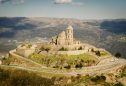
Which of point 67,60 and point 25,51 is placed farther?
point 25,51

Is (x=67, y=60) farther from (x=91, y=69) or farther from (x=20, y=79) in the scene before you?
(x=20, y=79)

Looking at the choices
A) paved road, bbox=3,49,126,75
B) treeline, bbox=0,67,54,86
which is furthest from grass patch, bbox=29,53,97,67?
treeline, bbox=0,67,54,86

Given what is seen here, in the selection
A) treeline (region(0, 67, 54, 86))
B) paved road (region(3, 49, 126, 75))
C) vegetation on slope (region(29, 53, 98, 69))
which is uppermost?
vegetation on slope (region(29, 53, 98, 69))

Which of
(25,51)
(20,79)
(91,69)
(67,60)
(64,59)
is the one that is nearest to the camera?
(20,79)

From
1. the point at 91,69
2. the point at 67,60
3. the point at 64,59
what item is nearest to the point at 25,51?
the point at 64,59

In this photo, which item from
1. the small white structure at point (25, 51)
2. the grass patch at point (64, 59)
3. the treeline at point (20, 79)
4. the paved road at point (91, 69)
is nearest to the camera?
the treeline at point (20, 79)

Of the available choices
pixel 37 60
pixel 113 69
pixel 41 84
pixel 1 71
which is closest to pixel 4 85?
pixel 41 84

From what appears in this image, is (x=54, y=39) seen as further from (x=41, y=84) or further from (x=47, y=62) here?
Answer: (x=41, y=84)

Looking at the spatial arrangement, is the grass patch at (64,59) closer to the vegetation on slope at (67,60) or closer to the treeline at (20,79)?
the vegetation on slope at (67,60)

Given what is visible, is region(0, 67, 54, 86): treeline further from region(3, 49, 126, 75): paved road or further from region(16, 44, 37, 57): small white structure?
region(16, 44, 37, 57): small white structure

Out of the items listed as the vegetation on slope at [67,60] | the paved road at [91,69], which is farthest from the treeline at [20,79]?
the vegetation on slope at [67,60]

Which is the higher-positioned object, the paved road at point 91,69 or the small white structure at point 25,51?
the small white structure at point 25,51
